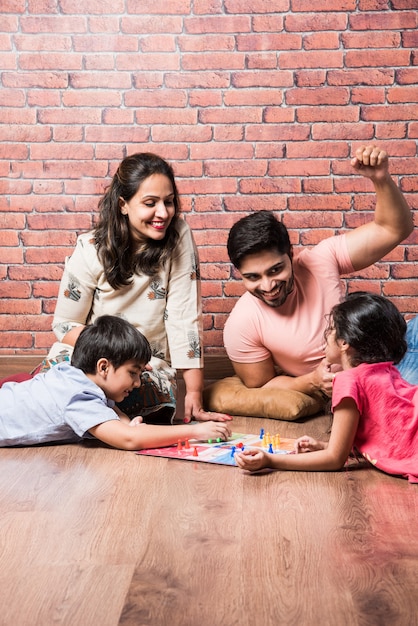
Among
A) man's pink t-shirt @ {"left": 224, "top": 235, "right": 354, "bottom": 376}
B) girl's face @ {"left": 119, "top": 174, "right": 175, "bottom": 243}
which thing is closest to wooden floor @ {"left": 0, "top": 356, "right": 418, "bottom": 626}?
man's pink t-shirt @ {"left": 224, "top": 235, "right": 354, "bottom": 376}

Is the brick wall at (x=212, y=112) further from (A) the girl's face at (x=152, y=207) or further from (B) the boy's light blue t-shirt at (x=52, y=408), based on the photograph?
(B) the boy's light blue t-shirt at (x=52, y=408)

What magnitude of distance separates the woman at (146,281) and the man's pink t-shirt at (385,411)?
793mm

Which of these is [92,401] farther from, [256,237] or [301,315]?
[301,315]

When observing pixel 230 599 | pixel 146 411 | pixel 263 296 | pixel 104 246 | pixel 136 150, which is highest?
pixel 136 150

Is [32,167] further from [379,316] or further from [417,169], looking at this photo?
[379,316]

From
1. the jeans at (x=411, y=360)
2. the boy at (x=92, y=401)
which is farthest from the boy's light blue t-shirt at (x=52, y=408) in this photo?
the jeans at (x=411, y=360)

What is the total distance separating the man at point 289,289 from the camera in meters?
2.77

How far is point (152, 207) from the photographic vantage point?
280 cm

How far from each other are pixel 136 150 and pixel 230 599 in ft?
8.76

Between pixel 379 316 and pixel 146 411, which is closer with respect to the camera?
pixel 379 316

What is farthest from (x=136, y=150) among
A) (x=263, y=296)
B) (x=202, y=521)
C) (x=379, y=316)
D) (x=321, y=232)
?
(x=202, y=521)

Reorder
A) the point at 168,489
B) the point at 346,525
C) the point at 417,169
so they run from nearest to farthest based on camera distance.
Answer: the point at 346,525
the point at 168,489
the point at 417,169

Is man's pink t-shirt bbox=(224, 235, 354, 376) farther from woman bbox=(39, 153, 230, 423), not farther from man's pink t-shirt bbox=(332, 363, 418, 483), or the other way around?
man's pink t-shirt bbox=(332, 363, 418, 483)

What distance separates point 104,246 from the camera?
2.87 meters
